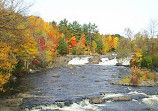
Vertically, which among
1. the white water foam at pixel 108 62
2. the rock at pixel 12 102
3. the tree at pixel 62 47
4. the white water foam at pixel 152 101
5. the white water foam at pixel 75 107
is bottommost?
the white water foam at pixel 152 101

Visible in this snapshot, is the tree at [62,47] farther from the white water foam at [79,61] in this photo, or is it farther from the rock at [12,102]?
the rock at [12,102]

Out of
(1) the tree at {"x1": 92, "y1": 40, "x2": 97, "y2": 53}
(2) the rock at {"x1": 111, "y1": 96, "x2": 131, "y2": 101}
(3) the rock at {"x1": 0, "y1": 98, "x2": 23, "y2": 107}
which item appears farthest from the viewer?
(1) the tree at {"x1": 92, "y1": 40, "x2": 97, "y2": 53}

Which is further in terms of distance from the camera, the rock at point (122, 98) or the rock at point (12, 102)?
the rock at point (122, 98)

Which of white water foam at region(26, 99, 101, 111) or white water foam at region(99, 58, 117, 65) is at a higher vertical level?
white water foam at region(99, 58, 117, 65)

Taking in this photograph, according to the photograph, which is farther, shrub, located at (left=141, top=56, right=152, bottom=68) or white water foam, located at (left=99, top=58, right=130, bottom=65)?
white water foam, located at (left=99, top=58, right=130, bottom=65)

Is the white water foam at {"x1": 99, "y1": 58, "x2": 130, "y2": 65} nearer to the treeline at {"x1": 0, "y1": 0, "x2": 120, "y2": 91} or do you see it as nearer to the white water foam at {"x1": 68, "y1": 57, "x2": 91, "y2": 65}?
the white water foam at {"x1": 68, "y1": 57, "x2": 91, "y2": 65}

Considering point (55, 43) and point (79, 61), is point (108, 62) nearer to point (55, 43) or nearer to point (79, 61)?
point (79, 61)

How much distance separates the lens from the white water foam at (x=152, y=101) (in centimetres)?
1278

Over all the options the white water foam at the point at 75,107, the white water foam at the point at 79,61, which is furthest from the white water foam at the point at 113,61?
the white water foam at the point at 75,107

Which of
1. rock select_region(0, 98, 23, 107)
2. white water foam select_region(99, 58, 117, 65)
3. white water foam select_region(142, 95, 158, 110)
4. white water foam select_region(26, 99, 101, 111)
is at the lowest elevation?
white water foam select_region(142, 95, 158, 110)

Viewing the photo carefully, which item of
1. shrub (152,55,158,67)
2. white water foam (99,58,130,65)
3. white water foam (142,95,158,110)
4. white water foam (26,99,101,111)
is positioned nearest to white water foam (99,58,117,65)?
white water foam (99,58,130,65)

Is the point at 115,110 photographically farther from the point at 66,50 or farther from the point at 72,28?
the point at 72,28

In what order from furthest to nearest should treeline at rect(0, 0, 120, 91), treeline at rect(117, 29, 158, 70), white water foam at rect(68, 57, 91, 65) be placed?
white water foam at rect(68, 57, 91, 65)
treeline at rect(117, 29, 158, 70)
treeline at rect(0, 0, 120, 91)

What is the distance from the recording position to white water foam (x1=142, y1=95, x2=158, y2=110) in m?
12.8
